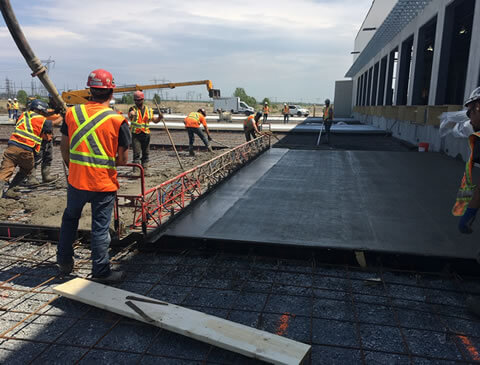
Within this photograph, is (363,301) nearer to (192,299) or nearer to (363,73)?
(192,299)

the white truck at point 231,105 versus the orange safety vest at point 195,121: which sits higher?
the white truck at point 231,105

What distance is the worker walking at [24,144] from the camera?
19.3ft

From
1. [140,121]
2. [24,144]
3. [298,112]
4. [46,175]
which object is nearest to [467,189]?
[24,144]

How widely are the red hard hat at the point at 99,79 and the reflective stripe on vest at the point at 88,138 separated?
0.77 feet

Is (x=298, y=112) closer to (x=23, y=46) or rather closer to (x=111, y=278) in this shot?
(x=23, y=46)

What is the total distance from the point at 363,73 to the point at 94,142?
3678 cm

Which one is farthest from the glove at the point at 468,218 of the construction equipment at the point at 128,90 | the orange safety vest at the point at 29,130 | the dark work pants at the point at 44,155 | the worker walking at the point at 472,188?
the construction equipment at the point at 128,90

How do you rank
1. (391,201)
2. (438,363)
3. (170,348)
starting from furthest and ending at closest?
1. (391,201)
2. (170,348)
3. (438,363)

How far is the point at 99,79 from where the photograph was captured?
314cm

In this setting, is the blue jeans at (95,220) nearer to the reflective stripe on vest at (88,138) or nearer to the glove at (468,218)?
the reflective stripe on vest at (88,138)

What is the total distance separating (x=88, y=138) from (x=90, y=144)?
0.17ft

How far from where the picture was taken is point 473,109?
2762 millimetres

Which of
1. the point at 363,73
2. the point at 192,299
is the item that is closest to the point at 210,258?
the point at 192,299

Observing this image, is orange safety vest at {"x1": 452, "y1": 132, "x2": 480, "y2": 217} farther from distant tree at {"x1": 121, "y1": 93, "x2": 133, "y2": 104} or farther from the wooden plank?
distant tree at {"x1": 121, "y1": 93, "x2": 133, "y2": 104}
